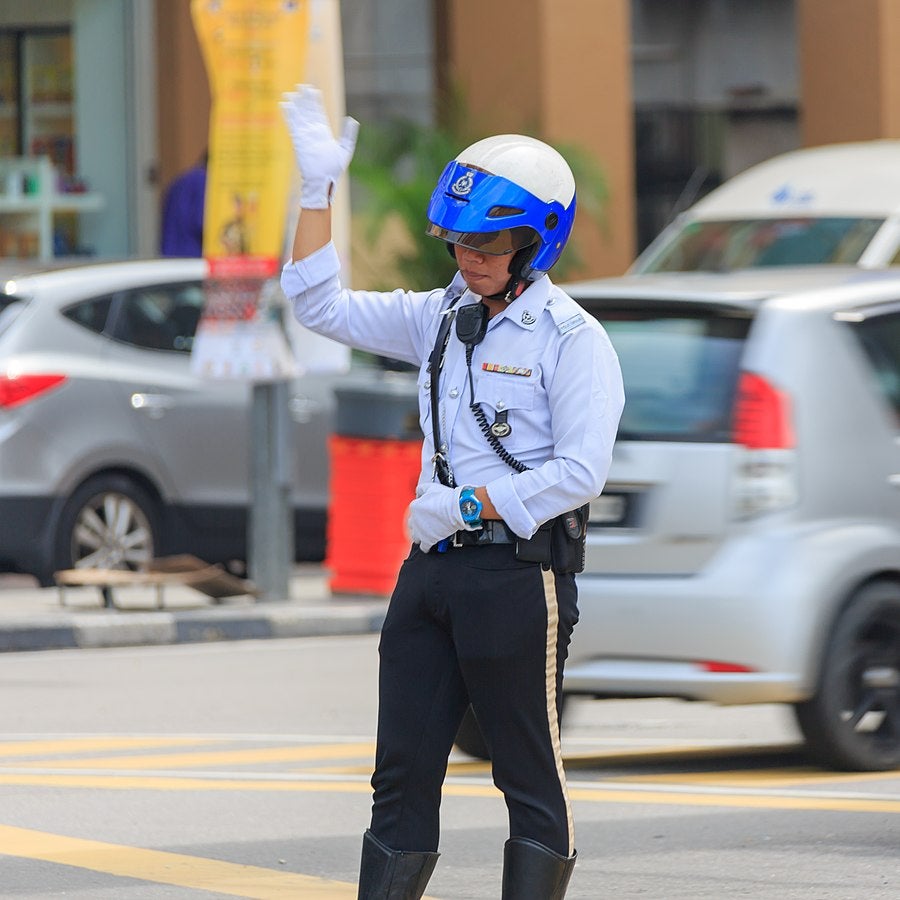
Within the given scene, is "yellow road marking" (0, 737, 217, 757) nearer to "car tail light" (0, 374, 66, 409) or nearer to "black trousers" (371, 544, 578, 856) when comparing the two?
"car tail light" (0, 374, 66, 409)

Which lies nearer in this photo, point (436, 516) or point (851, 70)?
point (436, 516)

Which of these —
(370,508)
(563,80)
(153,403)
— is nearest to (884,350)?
(370,508)

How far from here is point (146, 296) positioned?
43.5 feet

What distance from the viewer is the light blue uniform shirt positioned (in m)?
4.89

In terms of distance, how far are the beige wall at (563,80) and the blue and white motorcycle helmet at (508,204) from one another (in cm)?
1390

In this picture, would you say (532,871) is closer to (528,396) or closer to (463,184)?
(528,396)

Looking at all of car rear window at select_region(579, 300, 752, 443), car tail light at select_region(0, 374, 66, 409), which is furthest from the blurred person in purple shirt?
car rear window at select_region(579, 300, 752, 443)

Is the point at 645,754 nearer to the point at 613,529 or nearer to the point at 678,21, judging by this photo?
the point at 613,529

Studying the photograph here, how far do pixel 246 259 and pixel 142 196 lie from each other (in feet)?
25.6

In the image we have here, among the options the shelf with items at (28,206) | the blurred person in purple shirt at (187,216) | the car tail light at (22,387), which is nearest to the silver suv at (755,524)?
the car tail light at (22,387)

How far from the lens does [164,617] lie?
39.7ft

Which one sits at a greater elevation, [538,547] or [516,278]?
[516,278]

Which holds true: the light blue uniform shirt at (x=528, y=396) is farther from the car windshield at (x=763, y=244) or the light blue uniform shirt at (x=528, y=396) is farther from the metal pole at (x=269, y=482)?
the car windshield at (x=763, y=244)

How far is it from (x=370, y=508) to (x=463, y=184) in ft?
27.3
